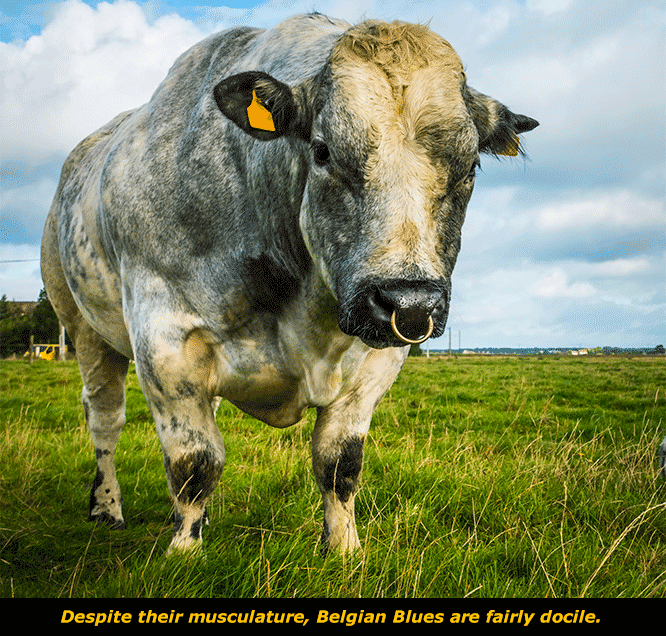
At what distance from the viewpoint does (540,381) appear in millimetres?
17062

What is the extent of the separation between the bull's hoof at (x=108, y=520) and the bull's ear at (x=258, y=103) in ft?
9.67

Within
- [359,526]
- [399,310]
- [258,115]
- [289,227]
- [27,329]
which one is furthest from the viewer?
[27,329]

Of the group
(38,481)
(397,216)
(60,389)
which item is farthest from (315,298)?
(60,389)

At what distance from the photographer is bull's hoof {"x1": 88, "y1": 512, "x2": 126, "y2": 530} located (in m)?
4.28

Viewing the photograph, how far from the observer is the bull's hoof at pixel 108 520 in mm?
4276

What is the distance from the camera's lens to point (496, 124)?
A: 2.98 m

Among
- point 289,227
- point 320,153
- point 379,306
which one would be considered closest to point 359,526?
point 289,227

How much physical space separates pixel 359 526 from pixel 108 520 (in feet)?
5.97

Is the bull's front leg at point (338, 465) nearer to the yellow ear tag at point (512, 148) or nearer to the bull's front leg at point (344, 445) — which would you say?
the bull's front leg at point (344, 445)

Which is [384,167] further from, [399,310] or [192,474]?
[192,474]

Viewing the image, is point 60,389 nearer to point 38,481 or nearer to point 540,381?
point 38,481

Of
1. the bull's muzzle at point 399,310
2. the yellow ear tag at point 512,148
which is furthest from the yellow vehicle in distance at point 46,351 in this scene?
the bull's muzzle at point 399,310
